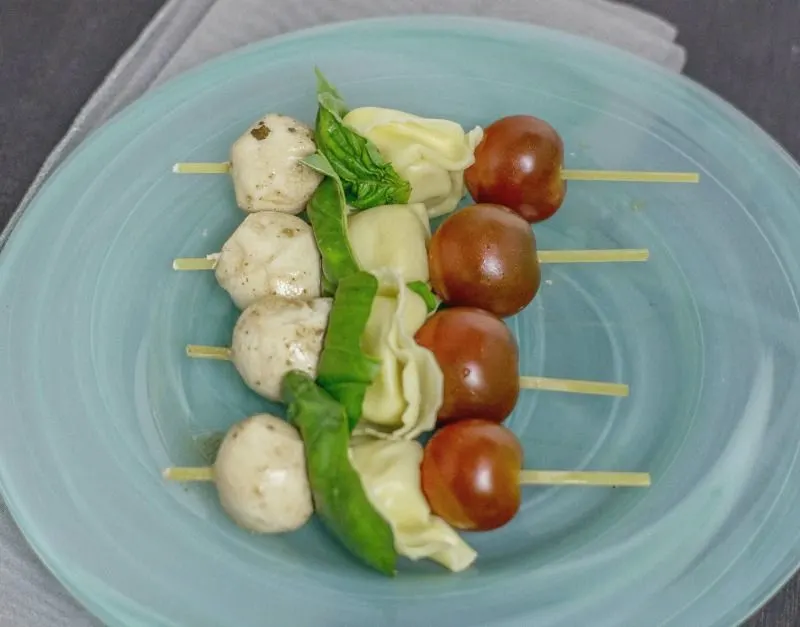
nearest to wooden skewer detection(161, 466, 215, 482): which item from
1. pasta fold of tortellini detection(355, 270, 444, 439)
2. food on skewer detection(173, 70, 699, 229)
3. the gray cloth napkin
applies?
pasta fold of tortellini detection(355, 270, 444, 439)

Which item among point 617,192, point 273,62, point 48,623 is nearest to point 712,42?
point 617,192

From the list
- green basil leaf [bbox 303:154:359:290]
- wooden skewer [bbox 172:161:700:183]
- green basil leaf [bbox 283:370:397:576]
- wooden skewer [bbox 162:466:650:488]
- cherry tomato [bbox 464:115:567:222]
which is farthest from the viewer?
wooden skewer [bbox 172:161:700:183]

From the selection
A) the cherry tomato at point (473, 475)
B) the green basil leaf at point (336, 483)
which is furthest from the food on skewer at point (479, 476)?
the green basil leaf at point (336, 483)

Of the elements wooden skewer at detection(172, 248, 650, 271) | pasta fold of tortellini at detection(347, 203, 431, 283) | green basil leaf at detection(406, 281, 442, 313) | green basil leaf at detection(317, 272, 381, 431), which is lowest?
green basil leaf at detection(317, 272, 381, 431)

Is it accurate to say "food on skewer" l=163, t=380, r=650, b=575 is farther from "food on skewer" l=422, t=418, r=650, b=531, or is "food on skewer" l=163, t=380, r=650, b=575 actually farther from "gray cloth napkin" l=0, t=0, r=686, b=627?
"gray cloth napkin" l=0, t=0, r=686, b=627

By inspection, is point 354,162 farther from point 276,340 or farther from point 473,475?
point 473,475

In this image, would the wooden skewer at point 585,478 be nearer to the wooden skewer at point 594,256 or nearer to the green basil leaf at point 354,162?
the wooden skewer at point 594,256

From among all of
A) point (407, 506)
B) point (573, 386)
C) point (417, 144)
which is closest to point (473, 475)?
point (407, 506)

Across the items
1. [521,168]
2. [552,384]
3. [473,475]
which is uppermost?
[521,168]
